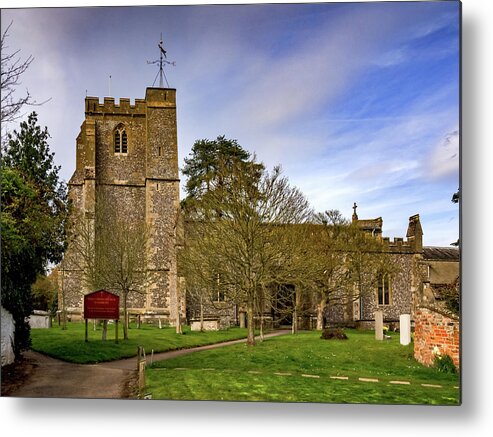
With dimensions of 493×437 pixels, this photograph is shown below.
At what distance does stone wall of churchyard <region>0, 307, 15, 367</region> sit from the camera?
7609 millimetres

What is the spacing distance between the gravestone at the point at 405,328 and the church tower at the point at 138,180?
11.2 feet

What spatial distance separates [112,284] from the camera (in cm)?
885

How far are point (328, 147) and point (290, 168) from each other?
557mm

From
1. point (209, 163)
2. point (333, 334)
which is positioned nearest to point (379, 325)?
point (333, 334)

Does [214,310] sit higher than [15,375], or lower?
higher

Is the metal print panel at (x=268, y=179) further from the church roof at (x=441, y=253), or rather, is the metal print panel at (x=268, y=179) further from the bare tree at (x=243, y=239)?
the bare tree at (x=243, y=239)

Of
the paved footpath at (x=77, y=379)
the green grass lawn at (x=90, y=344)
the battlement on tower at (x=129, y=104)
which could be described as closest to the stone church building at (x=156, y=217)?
the battlement on tower at (x=129, y=104)

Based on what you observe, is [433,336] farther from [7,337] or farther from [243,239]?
[7,337]

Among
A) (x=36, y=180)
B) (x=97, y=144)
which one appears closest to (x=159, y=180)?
(x=97, y=144)

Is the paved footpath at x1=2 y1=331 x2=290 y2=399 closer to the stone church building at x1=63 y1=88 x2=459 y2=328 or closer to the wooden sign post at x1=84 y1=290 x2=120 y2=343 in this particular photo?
→ the wooden sign post at x1=84 y1=290 x2=120 y2=343

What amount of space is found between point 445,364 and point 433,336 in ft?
1.20

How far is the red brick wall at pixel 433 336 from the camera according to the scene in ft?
22.3

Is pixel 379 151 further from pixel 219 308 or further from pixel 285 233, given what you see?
pixel 219 308

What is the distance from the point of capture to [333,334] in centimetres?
833
